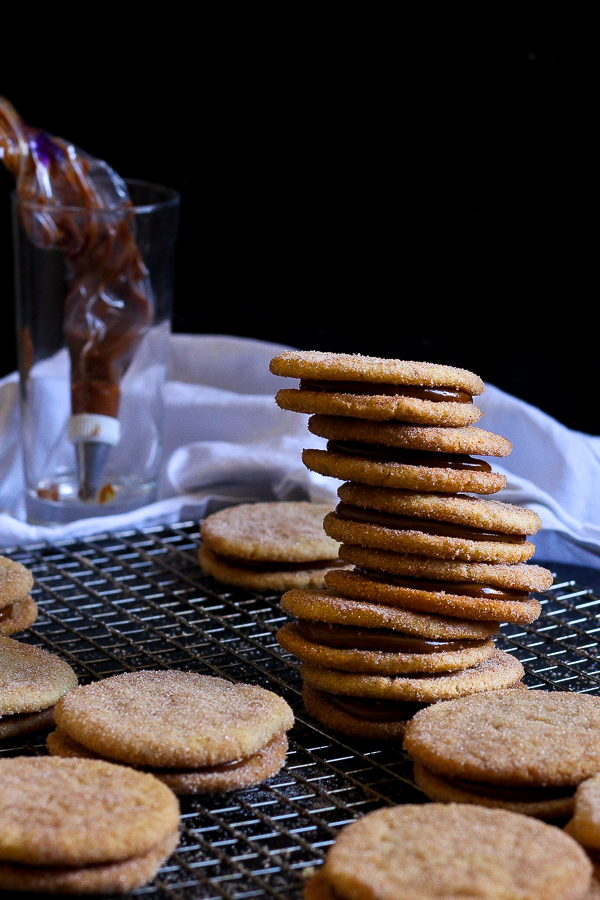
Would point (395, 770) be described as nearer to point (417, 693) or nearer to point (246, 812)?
point (417, 693)

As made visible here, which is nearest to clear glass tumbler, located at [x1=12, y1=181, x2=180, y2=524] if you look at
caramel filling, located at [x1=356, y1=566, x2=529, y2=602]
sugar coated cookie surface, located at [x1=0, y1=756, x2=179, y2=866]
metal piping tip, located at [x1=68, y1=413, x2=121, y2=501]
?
metal piping tip, located at [x1=68, y1=413, x2=121, y2=501]

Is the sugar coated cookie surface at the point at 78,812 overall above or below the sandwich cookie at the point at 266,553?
above

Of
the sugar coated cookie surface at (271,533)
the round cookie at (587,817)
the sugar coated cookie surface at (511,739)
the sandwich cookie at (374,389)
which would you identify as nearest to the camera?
the round cookie at (587,817)

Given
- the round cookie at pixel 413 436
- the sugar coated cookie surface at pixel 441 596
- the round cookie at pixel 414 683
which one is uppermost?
the round cookie at pixel 413 436

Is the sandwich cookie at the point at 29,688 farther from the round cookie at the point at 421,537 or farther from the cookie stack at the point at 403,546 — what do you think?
the round cookie at the point at 421,537

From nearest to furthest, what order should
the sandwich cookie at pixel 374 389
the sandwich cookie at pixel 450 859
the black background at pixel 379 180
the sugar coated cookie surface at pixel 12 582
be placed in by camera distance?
the sandwich cookie at pixel 450 859, the sandwich cookie at pixel 374 389, the sugar coated cookie surface at pixel 12 582, the black background at pixel 379 180

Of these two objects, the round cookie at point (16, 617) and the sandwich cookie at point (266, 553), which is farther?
the sandwich cookie at point (266, 553)

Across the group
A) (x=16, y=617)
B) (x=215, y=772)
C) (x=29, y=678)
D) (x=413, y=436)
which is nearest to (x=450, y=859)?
(x=215, y=772)

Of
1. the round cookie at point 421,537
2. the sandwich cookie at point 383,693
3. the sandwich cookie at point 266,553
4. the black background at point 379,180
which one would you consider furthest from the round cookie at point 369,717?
the black background at point 379,180

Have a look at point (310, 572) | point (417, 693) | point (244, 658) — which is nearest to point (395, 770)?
point (417, 693)
